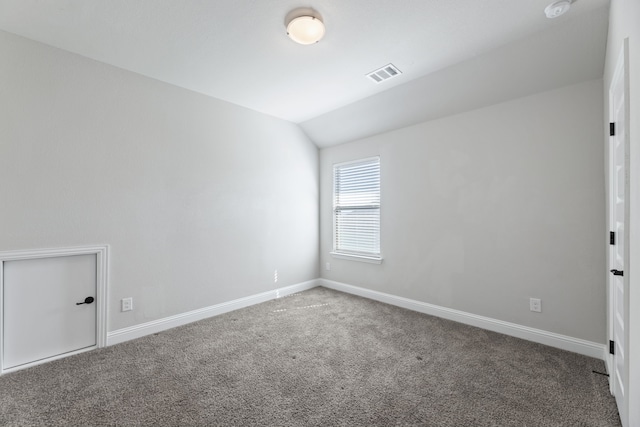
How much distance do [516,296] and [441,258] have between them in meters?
0.81

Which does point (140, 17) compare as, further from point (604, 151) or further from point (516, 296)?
point (516, 296)

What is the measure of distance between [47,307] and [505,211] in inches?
172

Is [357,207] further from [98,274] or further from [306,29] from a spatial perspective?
[98,274]

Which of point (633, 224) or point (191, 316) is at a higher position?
point (633, 224)

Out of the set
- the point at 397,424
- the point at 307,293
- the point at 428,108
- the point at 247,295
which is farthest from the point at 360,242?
the point at 397,424

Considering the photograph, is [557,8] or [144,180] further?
Answer: [144,180]

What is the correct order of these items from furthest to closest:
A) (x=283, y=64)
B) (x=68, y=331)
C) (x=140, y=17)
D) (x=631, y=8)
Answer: (x=283, y=64)
(x=68, y=331)
(x=140, y=17)
(x=631, y=8)

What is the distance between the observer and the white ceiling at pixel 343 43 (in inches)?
80.0

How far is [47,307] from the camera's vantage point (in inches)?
97.3

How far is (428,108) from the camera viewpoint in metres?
3.35

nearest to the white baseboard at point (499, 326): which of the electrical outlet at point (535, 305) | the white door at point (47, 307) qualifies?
the electrical outlet at point (535, 305)

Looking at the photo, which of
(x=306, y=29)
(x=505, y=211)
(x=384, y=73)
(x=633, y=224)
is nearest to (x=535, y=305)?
(x=505, y=211)

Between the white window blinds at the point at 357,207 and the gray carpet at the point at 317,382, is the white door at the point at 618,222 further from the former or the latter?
the white window blinds at the point at 357,207

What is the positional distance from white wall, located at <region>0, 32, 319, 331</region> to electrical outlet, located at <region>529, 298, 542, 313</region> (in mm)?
2975
